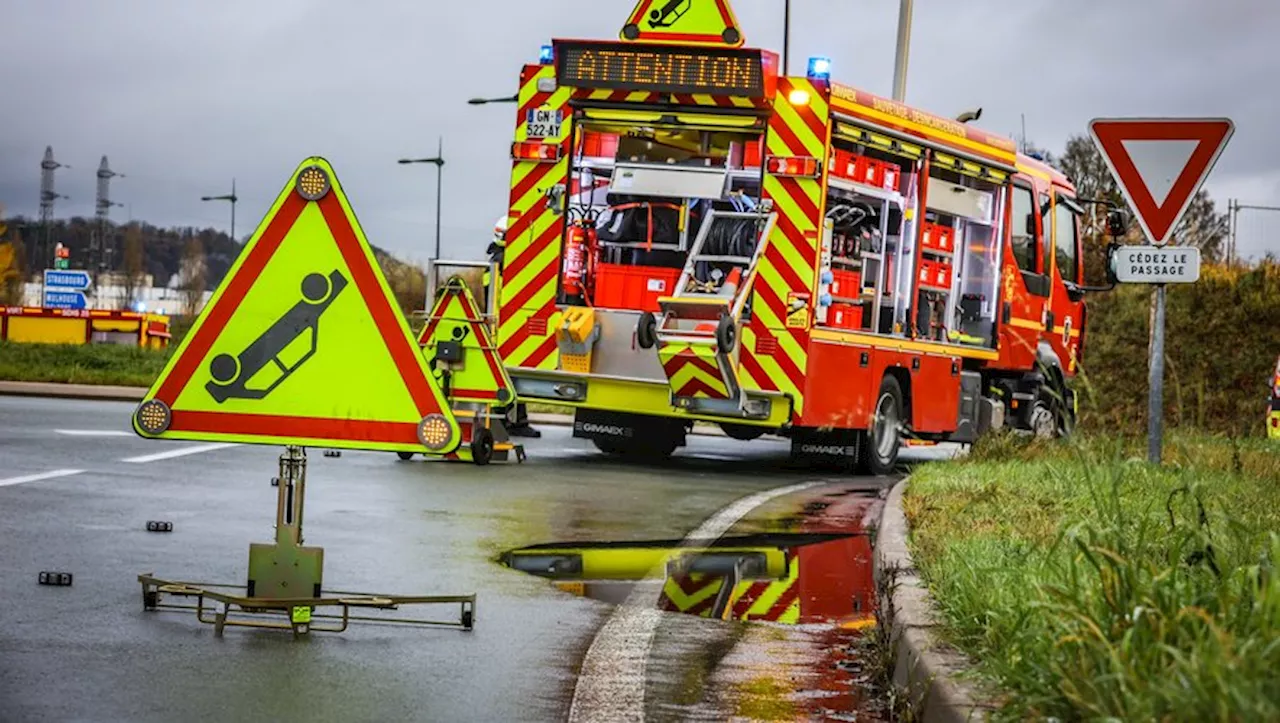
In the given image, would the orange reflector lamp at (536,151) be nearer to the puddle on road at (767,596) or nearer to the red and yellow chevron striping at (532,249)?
the red and yellow chevron striping at (532,249)

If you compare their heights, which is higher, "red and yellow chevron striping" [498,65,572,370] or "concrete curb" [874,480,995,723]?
"red and yellow chevron striping" [498,65,572,370]

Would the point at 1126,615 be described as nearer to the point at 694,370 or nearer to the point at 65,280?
the point at 694,370

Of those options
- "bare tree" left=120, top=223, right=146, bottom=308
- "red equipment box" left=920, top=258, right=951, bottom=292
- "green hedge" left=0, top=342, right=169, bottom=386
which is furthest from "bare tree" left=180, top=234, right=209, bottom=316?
"red equipment box" left=920, top=258, right=951, bottom=292

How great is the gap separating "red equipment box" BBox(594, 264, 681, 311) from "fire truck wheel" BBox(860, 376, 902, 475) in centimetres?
241

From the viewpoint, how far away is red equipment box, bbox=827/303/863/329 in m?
17.6

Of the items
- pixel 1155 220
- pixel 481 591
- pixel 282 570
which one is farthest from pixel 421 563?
pixel 1155 220

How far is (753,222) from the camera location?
55.9 ft

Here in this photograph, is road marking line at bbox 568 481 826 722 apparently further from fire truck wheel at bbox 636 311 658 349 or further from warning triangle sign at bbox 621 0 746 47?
warning triangle sign at bbox 621 0 746 47

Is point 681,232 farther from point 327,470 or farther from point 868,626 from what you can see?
point 868,626

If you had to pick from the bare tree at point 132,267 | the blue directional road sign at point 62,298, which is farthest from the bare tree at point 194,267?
the blue directional road sign at point 62,298

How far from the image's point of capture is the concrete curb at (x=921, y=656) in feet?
17.4

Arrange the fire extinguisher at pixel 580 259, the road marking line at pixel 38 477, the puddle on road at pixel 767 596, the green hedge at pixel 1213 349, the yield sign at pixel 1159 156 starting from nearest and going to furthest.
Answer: the puddle on road at pixel 767 596 → the road marking line at pixel 38 477 → the yield sign at pixel 1159 156 → the fire extinguisher at pixel 580 259 → the green hedge at pixel 1213 349

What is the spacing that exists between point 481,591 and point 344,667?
206 cm

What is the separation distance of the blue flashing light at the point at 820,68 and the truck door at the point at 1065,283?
5.45 m
